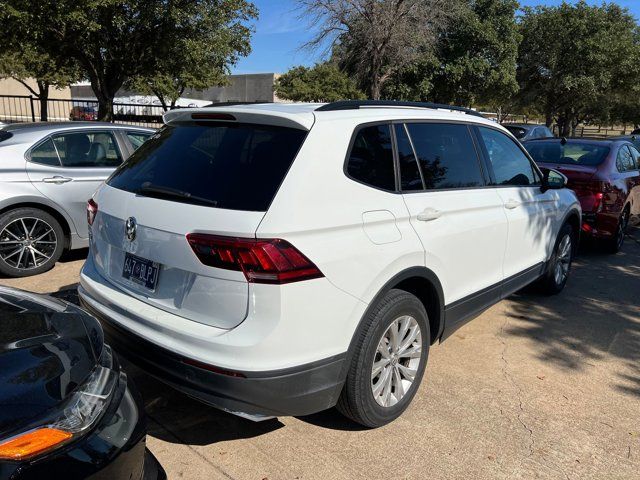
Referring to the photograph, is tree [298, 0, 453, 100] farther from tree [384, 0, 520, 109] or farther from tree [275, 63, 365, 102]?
tree [275, 63, 365, 102]

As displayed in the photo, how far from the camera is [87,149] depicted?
612 centimetres

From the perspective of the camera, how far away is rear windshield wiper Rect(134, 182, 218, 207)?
262cm

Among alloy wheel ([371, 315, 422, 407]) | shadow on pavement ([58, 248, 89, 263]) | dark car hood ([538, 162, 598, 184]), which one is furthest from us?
dark car hood ([538, 162, 598, 184])

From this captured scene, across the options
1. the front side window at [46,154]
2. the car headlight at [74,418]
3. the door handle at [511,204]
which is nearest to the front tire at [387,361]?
the car headlight at [74,418]

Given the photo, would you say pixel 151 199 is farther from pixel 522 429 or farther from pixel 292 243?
pixel 522 429

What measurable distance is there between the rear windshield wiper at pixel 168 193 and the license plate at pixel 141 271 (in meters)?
0.35

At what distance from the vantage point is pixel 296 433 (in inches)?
122

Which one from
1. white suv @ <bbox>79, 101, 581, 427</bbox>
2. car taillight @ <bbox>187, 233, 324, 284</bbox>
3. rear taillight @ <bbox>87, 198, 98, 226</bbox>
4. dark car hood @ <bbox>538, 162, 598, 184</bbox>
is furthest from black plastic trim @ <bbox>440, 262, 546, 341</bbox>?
dark car hood @ <bbox>538, 162, 598, 184</bbox>

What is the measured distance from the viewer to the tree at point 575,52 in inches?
1056

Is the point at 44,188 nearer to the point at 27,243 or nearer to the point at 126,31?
the point at 27,243

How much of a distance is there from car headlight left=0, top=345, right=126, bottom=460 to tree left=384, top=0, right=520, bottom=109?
2049 cm

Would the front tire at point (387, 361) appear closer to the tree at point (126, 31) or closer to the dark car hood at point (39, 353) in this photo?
the dark car hood at point (39, 353)

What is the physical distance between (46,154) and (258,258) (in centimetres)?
447

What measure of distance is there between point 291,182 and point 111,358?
3.67 feet
